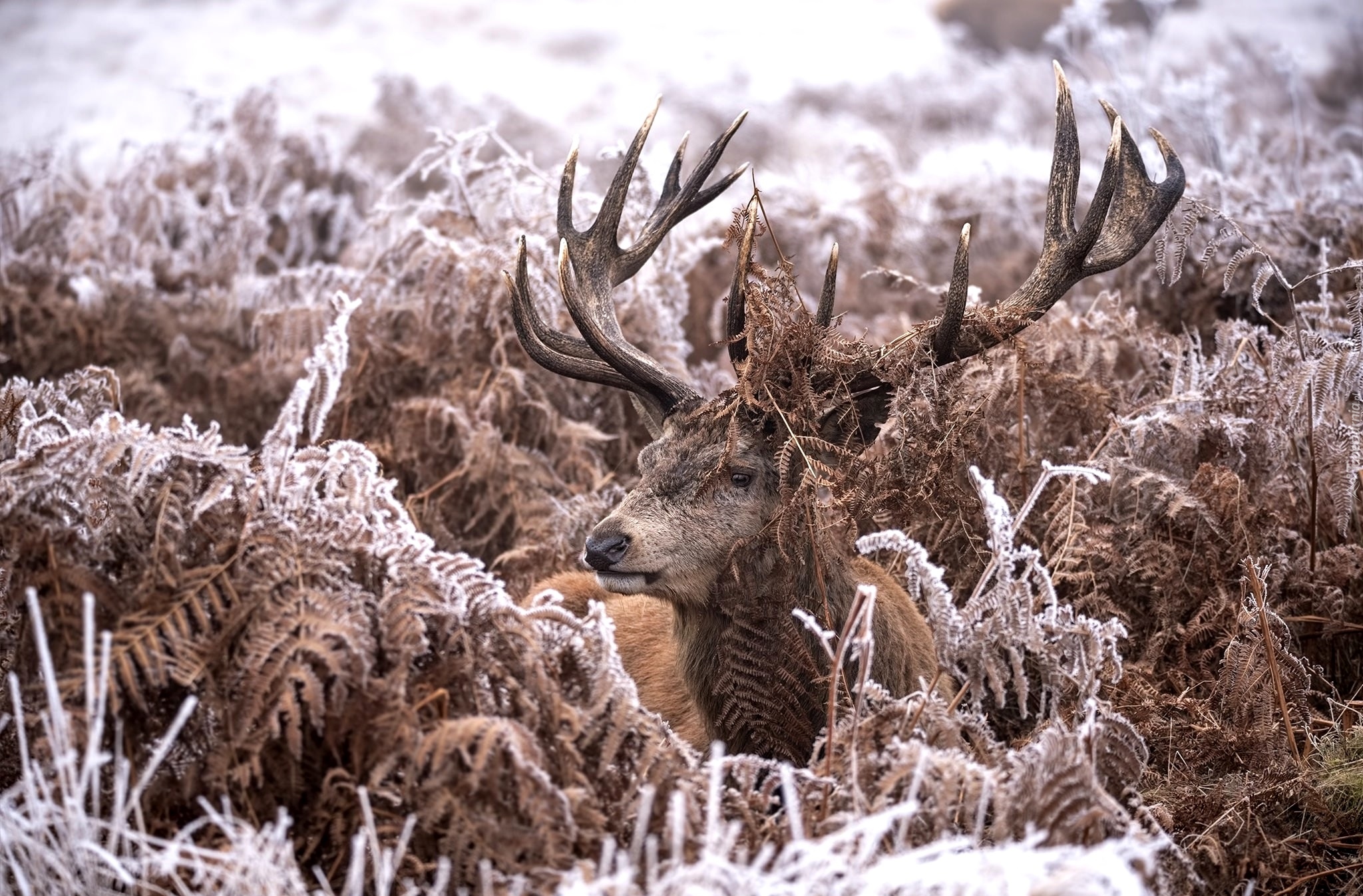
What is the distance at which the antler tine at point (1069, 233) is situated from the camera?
3801 millimetres

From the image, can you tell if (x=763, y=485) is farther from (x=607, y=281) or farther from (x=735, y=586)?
(x=607, y=281)

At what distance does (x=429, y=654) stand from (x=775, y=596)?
1.37 metres

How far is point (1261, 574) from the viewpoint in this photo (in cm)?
420

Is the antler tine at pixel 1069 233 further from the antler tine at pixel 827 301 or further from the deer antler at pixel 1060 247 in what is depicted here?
the antler tine at pixel 827 301

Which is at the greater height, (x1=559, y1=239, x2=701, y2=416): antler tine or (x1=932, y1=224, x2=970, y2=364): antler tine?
(x1=932, y1=224, x2=970, y2=364): antler tine

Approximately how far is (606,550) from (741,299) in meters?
0.90

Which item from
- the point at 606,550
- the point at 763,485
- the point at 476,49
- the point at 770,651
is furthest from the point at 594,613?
the point at 476,49

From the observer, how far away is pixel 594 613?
2938 mm

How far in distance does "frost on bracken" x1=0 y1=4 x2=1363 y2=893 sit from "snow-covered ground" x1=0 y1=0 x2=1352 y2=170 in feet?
37.7

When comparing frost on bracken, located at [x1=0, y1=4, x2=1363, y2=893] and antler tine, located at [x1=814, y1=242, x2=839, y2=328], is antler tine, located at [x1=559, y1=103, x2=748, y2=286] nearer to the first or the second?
antler tine, located at [x1=814, y1=242, x2=839, y2=328]

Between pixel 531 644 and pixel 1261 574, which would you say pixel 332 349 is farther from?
pixel 1261 574

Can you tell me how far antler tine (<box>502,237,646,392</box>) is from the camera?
169 inches

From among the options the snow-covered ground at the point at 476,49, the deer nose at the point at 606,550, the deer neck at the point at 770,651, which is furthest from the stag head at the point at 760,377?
the snow-covered ground at the point at 476,49

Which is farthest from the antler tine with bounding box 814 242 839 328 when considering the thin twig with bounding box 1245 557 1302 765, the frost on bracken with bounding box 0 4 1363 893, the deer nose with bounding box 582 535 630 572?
the thin twig with bounding box 1245 557 1302 765
